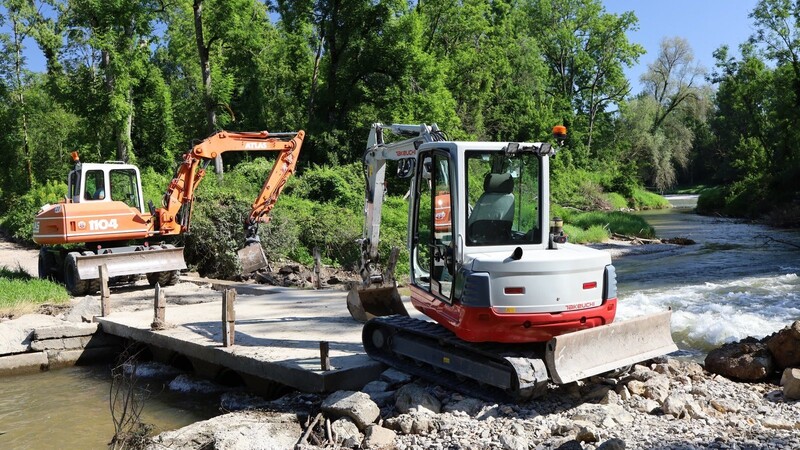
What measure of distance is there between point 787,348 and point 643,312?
500cm

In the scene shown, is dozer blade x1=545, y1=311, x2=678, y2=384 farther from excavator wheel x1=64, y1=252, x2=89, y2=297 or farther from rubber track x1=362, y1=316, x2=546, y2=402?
excavator wheel x1=64, y1=252, x2=89, y2=297

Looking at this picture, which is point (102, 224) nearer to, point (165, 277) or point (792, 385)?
point (165, 277)

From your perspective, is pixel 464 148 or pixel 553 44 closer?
pixel 464 148

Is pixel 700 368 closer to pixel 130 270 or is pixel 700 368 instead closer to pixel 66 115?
pixel 130 270

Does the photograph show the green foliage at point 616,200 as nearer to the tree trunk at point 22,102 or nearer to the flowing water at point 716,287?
the flowing water at point 716,287

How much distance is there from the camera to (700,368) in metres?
8.70

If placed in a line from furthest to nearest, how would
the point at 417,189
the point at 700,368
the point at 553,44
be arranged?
the point at 553,44 → the point at 700,368 → the point at 417,189

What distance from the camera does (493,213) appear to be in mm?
7301

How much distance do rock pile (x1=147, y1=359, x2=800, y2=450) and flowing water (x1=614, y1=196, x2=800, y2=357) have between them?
3.64 metres

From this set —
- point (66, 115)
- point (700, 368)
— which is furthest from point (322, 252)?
point (66, 115)

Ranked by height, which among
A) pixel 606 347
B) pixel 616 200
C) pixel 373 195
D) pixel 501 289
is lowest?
pixel 606 347

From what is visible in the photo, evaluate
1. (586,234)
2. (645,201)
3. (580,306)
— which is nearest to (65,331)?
(580,306)

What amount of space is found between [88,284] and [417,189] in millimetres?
9320

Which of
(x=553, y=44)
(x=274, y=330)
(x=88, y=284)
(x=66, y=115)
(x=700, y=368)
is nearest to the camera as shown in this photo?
(x=700, y=368)
